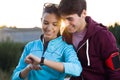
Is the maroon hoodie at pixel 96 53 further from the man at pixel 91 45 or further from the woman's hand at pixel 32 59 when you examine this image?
the woman's hand at pixel 32 59

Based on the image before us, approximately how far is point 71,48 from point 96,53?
0.40 metres

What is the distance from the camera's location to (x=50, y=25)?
12.8ft

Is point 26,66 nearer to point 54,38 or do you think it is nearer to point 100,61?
point 54,38

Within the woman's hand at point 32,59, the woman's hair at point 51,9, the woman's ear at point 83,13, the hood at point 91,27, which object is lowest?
the woman's hand at point 32,59

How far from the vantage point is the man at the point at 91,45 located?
4125mm

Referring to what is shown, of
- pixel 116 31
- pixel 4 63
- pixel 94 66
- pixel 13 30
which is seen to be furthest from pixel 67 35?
pixel 13 30

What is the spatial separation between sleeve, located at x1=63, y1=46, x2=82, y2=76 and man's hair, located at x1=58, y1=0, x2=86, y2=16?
1.16 feet

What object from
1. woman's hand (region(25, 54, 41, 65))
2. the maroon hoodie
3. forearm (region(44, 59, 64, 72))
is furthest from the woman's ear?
woman's hand (region(25, 54, 41, 65))

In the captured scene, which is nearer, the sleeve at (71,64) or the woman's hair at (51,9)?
the sleeve at (71,64)

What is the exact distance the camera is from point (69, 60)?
3785 mm

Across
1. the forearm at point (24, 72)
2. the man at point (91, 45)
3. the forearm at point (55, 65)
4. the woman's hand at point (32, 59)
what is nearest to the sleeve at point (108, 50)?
Answer: the man at point (91, 45)

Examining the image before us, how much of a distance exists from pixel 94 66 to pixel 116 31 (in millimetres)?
16857

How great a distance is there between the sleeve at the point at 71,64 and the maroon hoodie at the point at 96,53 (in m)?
0.38

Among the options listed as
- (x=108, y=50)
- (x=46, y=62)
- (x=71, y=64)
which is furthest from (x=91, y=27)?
(x=46, y=62)
